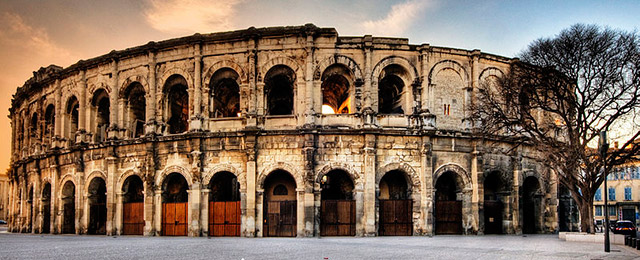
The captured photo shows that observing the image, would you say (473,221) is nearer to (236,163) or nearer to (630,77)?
(630,77)

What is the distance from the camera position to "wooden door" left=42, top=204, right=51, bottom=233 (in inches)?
1164

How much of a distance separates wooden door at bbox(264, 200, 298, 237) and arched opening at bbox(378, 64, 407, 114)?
6904 mm

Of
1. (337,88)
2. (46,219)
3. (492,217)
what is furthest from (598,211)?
(46,219)

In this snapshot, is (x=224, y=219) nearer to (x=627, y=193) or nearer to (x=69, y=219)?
(x=69, y=219)

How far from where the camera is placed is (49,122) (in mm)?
31188

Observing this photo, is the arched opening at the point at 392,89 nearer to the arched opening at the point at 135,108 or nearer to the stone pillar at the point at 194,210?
the stone pillar at the point at 194,210

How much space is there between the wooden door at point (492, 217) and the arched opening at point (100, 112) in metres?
20.3

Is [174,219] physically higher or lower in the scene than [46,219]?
higher

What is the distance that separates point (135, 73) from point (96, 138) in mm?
4842

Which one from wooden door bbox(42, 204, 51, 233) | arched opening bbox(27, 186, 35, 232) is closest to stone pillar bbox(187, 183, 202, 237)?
wooden door bbox(42, 204, 51, 233)

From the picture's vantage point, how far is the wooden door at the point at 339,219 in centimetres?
2202

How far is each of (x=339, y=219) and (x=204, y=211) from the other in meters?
6.07

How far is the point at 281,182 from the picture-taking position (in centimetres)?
2328

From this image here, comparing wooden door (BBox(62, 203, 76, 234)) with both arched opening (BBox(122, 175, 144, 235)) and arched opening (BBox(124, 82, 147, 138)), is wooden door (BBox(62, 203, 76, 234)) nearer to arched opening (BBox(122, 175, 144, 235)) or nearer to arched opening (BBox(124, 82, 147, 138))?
arched opening (BBox(122, 175, 144, 235))
